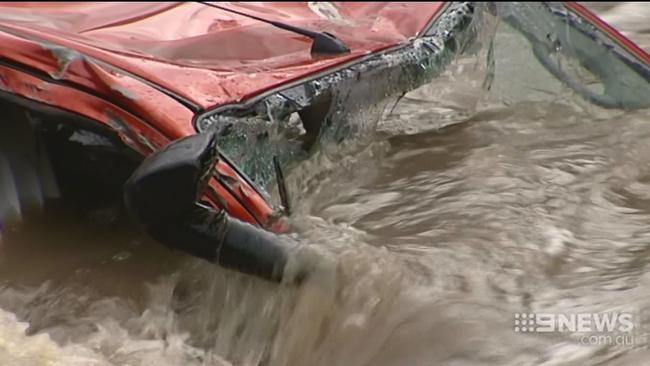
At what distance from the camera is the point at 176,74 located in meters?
2.25

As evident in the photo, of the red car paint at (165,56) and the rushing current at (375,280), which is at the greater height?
the red car paint at (165,56)

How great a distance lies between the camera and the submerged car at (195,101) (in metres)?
1.93

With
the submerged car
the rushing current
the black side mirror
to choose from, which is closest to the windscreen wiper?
the submerged car

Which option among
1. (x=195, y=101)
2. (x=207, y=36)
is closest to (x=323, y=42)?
(x=207, y=36)

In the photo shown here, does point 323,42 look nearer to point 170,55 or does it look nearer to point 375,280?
point 170,55

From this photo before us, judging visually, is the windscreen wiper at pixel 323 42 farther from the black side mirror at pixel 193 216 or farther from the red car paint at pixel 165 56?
the black side mirror at pixel 193 216

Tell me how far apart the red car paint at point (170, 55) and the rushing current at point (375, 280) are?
0.79 ft

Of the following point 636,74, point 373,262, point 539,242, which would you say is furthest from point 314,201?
point 636,74

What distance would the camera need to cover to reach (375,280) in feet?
6.74

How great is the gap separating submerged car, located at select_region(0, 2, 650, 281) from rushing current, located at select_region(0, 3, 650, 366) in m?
0.10

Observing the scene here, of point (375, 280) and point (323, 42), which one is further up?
point (323, 42)

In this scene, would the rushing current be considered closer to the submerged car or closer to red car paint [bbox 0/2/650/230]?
the submerged car

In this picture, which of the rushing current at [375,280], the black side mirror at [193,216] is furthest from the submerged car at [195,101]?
the rushing current at [375,280]

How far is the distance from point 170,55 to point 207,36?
0.22m
